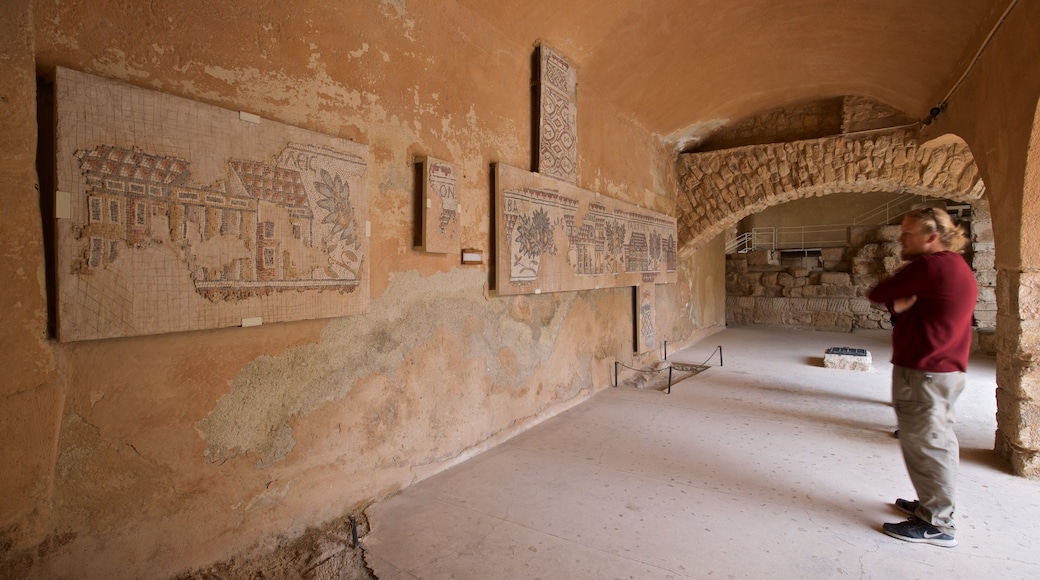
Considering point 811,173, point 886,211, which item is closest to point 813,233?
point 886,211

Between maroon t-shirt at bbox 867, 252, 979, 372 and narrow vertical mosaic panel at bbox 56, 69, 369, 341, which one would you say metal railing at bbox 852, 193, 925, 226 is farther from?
narrow vertical mosaic panel at bbox 56, 69, 369, 341

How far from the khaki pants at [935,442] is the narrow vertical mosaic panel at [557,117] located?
2.65 meters

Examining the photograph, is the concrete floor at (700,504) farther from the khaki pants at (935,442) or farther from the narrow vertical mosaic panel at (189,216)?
the narrow vertical mosaic panel at (189,216)

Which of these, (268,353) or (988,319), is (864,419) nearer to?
(268,353)

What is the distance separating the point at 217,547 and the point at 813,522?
8.66 ft

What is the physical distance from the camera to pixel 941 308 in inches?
84.8

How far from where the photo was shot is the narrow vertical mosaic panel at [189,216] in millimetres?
1509

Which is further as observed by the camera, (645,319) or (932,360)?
(645,319)

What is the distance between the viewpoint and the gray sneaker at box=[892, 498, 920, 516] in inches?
93.8

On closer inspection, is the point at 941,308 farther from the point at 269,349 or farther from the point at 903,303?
the point at 269,349

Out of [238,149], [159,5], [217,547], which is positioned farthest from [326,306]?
[159,5]

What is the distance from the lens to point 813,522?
234cm

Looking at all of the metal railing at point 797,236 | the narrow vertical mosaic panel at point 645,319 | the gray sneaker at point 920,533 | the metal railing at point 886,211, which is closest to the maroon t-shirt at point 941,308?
the gray sneaker at point 920,533

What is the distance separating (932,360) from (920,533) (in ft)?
2.57
